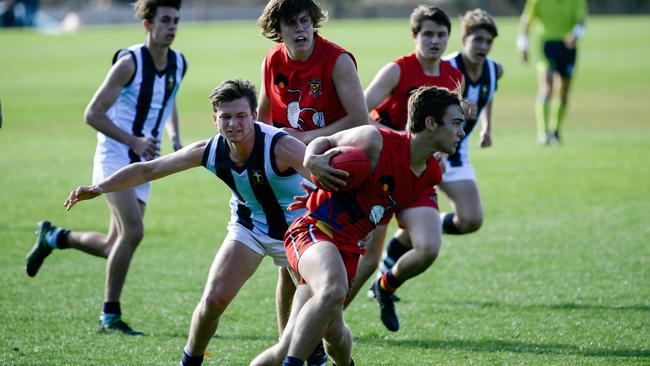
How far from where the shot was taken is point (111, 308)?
7117 mm

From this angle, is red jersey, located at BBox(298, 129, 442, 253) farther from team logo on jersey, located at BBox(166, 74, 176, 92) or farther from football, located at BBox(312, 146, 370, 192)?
team logo on jersey, located at BBox(166, 74, 176, 92)

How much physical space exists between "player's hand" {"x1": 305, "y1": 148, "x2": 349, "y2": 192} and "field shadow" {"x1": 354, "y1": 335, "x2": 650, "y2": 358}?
1949 mm

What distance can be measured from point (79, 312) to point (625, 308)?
402 cm

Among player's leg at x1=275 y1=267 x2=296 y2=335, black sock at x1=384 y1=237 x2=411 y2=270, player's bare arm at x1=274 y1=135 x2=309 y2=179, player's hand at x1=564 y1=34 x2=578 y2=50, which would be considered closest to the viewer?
player's bare arm at x1=274 y1=135 x2=309 y2=179

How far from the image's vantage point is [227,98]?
18.2ft

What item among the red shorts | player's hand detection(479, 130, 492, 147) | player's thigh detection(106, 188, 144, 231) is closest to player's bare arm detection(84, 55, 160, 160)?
player's thigh detection(106, 188, 144, 231)

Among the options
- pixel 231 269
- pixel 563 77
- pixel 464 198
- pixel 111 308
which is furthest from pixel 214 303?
pixel 563 77

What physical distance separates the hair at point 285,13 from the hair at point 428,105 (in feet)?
4.10

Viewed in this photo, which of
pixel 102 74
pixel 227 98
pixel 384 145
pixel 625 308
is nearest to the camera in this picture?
pixel 384 145

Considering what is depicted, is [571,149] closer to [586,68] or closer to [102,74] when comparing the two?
[586,68]

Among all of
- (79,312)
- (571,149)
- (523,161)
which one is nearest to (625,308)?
(79,312)

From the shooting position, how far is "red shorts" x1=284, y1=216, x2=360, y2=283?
521cm

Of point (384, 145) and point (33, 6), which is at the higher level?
point (384, 145)

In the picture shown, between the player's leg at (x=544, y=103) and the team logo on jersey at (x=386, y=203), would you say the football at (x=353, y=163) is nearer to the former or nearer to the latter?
the team logo on jersey at (x=386, y=203)
